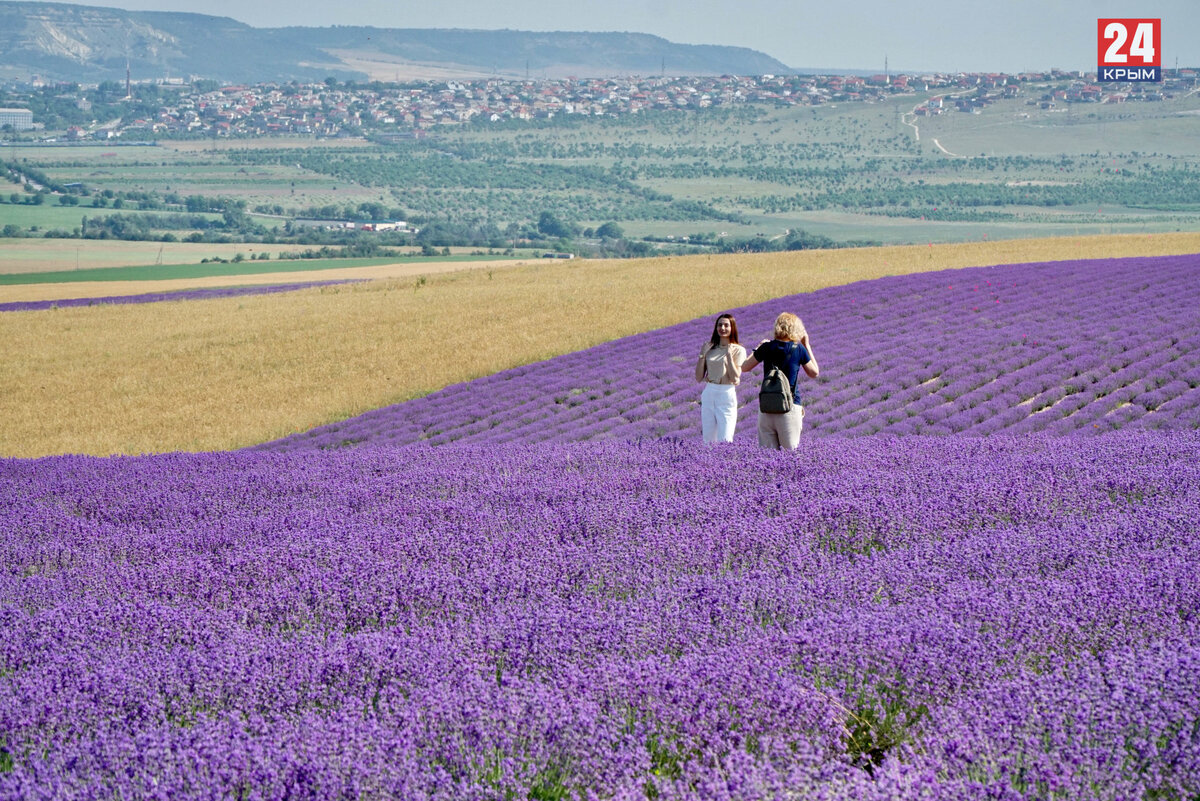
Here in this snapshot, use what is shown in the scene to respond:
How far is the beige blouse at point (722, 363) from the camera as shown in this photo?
31.5 feet

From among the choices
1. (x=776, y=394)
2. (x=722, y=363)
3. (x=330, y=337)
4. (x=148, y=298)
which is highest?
(x=722, y=363)

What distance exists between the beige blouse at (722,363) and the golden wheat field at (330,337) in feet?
29.5

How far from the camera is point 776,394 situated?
28.3 feet

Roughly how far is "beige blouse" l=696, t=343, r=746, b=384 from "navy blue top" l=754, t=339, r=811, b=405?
65 centimetres

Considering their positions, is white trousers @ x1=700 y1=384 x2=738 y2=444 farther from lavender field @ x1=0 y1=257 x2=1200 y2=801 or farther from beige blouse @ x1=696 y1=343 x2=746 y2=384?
lavender field @ x1=0 y1=257 x2=1200 y2=801

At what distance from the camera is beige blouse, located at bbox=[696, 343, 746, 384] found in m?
9.60

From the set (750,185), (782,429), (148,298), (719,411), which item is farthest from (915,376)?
(750,185)

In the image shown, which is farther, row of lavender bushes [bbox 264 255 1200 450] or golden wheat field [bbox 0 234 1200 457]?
golden wheat field [bbox 0 234 1200 457]

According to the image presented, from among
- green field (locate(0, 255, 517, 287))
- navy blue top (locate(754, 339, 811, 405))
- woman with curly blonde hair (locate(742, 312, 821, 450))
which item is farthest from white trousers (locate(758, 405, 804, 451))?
green field (locate(0, 255, 517, 287))

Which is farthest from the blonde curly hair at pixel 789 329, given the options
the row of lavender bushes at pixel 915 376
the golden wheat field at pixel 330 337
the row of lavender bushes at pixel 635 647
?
the golden wheat field at pixel 330 337

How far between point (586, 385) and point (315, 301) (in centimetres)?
1915

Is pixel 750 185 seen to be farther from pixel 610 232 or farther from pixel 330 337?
pixel 330 337

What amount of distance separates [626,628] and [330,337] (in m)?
23.2

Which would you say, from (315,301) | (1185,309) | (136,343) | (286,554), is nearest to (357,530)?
(286,554)
